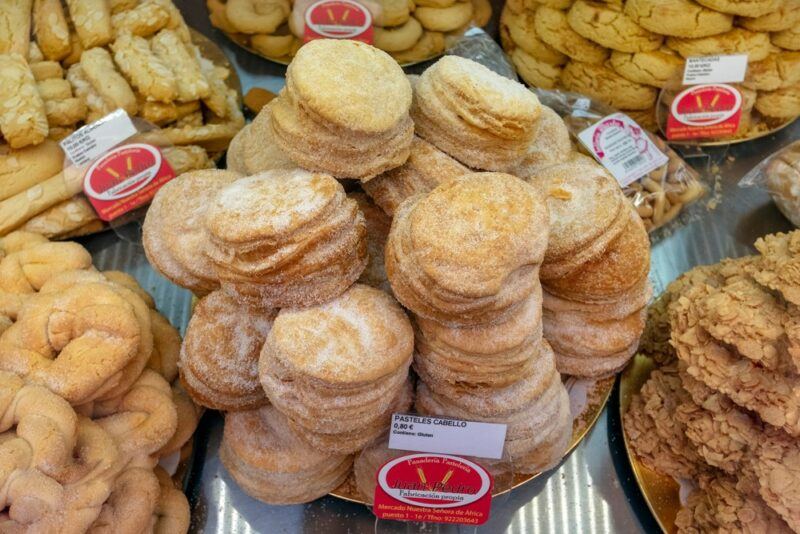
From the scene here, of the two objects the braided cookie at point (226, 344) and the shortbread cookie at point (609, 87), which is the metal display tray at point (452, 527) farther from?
the shortbread cookie at point (609, 87)

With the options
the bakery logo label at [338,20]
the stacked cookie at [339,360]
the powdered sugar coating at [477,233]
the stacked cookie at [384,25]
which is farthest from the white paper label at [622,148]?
the stacked cookie at [339,360]

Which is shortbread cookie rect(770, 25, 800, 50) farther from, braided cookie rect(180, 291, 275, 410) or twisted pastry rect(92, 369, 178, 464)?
twisted pastry rect(92, 369, 178, 464)

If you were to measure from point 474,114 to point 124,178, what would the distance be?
130 cm

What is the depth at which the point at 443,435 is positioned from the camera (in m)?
1.57

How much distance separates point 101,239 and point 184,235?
1017 mm

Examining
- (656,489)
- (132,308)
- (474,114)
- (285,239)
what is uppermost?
(474,114)

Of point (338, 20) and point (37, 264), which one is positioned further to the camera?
point (338, 20)

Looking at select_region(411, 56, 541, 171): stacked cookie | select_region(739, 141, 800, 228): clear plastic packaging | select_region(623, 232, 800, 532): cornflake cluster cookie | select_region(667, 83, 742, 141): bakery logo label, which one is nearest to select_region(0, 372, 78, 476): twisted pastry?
select_region(411, 56, 541, 171): stacked cookie

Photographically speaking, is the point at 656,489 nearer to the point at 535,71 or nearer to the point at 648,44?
the point at 648,44

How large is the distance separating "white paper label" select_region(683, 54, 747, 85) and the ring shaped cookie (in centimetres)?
157

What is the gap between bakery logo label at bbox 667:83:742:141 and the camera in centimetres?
259

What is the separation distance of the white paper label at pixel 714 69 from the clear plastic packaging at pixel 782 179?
1.10ft

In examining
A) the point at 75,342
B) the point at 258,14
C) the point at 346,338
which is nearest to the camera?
the point at 346,338

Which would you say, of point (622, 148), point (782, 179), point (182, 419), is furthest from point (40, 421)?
point (782, 179)
